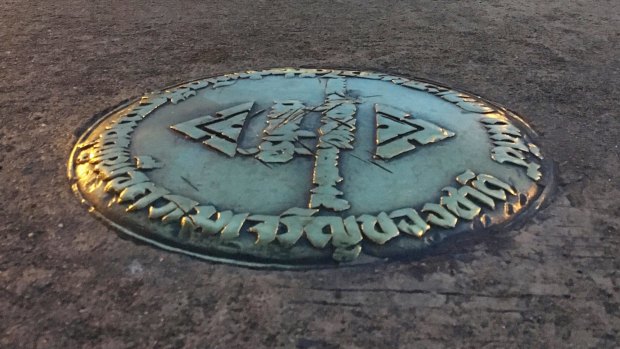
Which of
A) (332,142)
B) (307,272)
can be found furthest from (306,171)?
(307,272)

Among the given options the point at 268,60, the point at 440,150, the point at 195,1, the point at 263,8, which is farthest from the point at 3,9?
the point at 440,150

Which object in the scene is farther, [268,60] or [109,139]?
[268,60]

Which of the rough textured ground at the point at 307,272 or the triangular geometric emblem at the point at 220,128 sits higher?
the triangular geometric emblem at the point at 220,128

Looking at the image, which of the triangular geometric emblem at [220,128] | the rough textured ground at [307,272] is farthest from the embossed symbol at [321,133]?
the rough textured ground at [307,272]

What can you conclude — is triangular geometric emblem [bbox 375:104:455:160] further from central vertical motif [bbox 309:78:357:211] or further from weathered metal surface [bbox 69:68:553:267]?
central vertical motif [bbox 309:78:357:211]

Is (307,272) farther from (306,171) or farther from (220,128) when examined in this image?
(220,128)

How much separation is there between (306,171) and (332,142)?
0.21m

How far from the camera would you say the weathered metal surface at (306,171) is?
1.61 meters

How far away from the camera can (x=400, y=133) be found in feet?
6.87

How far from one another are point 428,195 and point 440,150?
313mm

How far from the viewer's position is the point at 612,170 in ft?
6.77

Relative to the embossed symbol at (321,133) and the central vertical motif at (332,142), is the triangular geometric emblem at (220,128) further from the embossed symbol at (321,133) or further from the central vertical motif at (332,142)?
the central vertical motif at (332,142)

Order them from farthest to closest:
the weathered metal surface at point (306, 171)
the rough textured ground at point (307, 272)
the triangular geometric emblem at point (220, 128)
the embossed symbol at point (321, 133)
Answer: the triangular geometric emblem at point (220, 128)
the embossed symbol at point (321, 133)
the weathered metal surface at point (306, 171)
the rough textured ground at point (307, 272)

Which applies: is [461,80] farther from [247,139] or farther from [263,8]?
[263,8]
